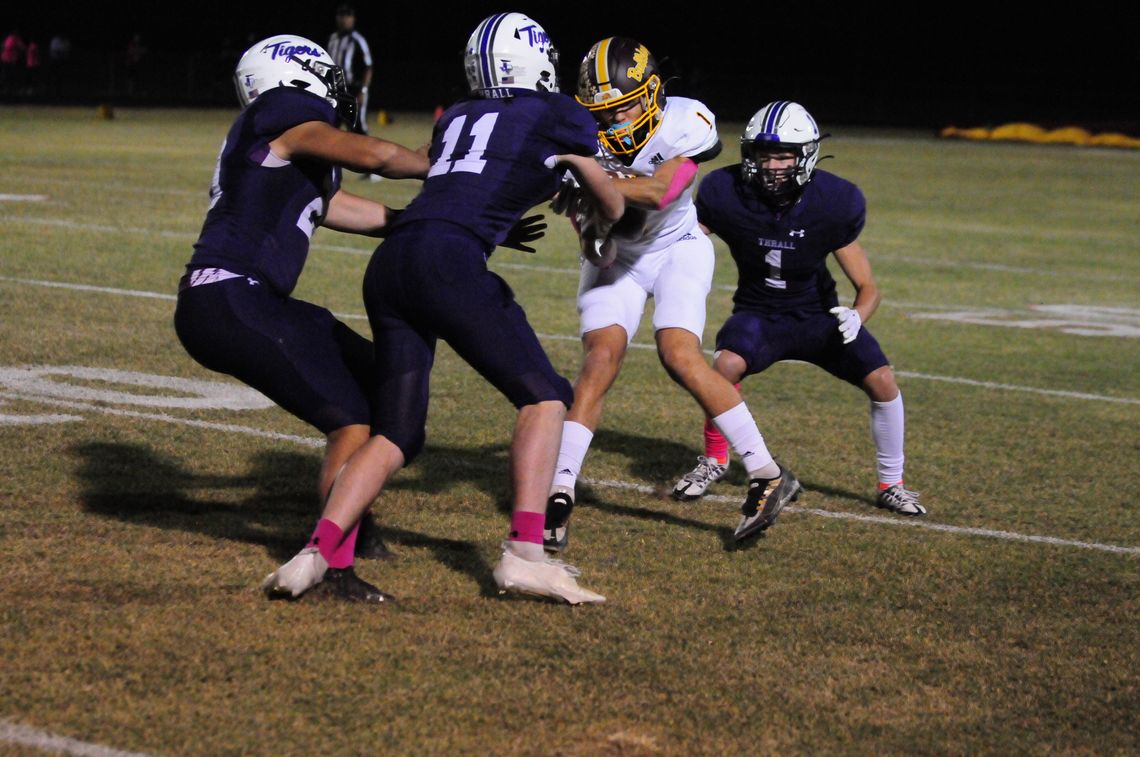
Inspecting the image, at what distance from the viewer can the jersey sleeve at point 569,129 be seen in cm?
477

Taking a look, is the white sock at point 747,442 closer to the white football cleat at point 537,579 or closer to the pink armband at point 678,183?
the pink armband at point 678,183

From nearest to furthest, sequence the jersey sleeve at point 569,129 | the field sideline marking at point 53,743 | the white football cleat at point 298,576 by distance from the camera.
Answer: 1. the field sideline marking at point 53,743
2. the white football cleat at point 298,576
3. the jersey sleeve at point 569,129

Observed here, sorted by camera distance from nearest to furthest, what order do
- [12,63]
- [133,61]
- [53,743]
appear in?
[53,743]
[12,63]
[133,61]

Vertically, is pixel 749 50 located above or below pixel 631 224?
below

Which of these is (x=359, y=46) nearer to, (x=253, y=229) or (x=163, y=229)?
(x=163, y=229)

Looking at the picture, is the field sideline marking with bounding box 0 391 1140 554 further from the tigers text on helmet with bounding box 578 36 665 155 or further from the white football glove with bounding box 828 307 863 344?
the tigers text on helmet with bounding box 578 36 665 155

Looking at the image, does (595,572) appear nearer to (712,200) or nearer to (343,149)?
(343,149)

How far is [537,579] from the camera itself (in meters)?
4.62

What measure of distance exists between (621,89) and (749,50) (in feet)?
158

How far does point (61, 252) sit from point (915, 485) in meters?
7.57

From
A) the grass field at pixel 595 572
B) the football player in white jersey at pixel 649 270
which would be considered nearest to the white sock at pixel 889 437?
the grass field at pixel 595 572

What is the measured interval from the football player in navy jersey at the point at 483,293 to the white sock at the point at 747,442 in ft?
3.42

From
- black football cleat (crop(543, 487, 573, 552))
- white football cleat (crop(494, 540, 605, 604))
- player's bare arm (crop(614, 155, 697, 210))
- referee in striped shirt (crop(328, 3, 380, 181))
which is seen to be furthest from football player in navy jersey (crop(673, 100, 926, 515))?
referee in striped shirt (crop(328, 3, 380, 181))

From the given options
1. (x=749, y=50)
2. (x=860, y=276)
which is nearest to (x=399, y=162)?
(x=860, y=276)
